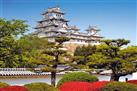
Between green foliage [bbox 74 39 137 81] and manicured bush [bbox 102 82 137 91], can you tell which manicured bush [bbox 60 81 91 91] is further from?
green foliage [bbox 74 39 137 81]

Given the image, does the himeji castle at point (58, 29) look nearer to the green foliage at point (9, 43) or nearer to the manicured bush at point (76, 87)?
the green foliage at point (9, 43)

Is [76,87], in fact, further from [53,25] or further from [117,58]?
[53,25]

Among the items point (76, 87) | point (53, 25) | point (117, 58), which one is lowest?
point (76, 87)

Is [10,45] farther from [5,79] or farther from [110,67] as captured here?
[110,67]

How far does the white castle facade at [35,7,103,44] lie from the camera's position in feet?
220

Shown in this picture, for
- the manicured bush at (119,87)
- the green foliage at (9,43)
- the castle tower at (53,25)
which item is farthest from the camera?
the castle tower at (53,25)

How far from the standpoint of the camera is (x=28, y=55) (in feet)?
89.0

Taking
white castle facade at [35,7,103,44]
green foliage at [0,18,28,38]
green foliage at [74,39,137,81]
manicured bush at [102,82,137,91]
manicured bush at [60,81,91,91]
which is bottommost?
manicured bush at [60,81,91,91]

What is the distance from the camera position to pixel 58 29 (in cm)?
6700

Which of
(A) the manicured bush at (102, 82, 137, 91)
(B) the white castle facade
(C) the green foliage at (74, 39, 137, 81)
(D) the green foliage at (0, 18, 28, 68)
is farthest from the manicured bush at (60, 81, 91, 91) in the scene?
(B) the white castle facade

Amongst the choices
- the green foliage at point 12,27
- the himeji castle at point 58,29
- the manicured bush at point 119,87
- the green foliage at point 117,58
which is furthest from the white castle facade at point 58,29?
the manicured bush at point 119,87

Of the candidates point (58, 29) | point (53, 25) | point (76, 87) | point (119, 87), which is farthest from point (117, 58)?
point (53, 25)

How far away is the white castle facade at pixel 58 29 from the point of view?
6700cm

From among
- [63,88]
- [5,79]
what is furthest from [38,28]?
[63,88]
